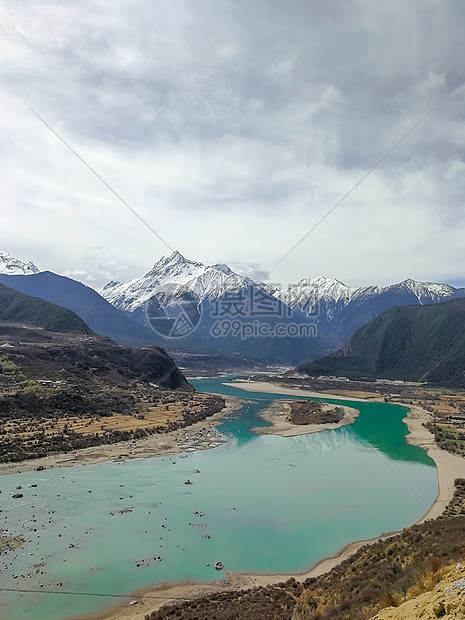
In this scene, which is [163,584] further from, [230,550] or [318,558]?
[318,558]

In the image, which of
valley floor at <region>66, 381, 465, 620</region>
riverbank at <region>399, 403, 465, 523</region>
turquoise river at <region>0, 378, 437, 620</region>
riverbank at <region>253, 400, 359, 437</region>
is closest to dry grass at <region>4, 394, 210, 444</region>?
turquoise river at <region>0, 378, 437, 620</region>

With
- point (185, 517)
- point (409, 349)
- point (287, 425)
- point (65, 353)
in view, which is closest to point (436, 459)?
point (287, 425)

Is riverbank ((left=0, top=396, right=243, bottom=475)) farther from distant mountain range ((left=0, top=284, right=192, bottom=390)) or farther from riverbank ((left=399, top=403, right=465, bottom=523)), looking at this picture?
distant mountain range ((left=0, top=284, right=192, bottom=390))

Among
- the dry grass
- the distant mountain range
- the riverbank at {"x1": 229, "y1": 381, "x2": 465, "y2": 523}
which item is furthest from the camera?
the distant mountain range

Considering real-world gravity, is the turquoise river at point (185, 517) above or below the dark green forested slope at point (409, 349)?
below

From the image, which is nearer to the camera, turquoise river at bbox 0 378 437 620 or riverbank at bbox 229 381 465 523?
turquoise river at bbox 0 378 437 620

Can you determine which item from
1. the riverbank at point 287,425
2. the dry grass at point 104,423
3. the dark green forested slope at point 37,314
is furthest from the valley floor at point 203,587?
the dark green forested slope at point 37,314

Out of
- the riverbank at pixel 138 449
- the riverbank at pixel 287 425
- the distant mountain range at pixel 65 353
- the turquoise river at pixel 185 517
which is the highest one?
the distant mountain range at pixel 65 353

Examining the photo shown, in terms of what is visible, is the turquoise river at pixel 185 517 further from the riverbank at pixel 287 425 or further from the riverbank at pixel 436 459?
the riverbank at pixel 287 425
